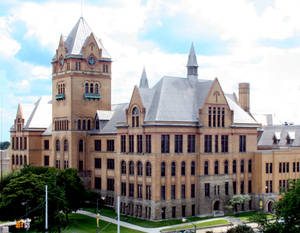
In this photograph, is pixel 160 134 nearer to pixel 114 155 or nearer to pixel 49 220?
pixel 114 155

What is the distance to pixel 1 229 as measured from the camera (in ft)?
262

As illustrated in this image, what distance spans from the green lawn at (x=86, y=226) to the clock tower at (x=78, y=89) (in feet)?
62.2

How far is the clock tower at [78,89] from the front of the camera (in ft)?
359

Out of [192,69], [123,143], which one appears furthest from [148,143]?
[192,69]

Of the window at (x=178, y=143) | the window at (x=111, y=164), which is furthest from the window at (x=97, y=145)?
the window at (x=178, y=143)

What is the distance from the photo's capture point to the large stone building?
3600 inches

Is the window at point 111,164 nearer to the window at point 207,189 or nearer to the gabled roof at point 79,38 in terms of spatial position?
the window at point 207,189

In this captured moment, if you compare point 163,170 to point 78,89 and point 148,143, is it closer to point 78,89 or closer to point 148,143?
point 148,143

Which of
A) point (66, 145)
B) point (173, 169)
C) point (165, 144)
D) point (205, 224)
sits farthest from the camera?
point (66, 145)

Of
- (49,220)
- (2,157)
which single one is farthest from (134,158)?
(2,157)

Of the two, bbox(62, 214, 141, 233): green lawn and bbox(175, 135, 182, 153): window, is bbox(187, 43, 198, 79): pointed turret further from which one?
bbox(62, 214, 141, 233): green lawn

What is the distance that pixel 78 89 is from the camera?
110m

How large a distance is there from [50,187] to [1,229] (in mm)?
10445

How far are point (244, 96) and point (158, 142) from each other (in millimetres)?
45678
